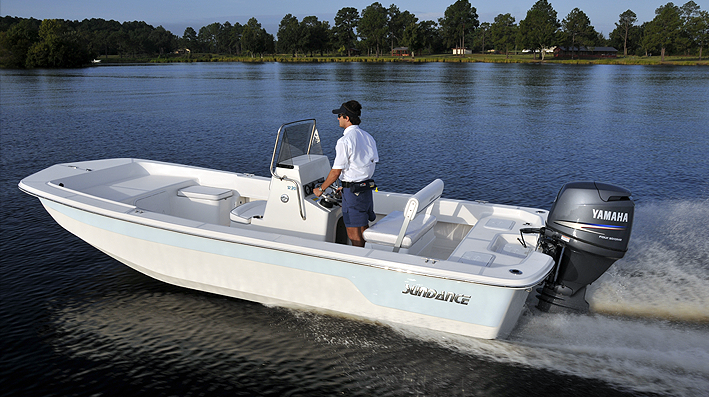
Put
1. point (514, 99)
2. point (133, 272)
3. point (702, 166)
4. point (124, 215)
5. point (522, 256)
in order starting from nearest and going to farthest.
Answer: point (522, 256)
point (124, 215)
point (133, 272)
point (702, 166)
point (514, 99)

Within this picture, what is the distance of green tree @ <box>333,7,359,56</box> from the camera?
129750 mm

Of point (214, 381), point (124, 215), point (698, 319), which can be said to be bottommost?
point (214, 381)

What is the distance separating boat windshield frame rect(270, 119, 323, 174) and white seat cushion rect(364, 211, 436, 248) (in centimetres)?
111

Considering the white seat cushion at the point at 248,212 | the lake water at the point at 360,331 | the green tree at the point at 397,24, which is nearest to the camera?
the lake water at the point at 360,331

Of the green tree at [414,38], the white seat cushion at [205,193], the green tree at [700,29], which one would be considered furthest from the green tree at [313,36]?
the white seat cushion at [205,193]

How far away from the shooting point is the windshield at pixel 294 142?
17.4 feet

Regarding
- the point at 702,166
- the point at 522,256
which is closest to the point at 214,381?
the point at 522,256

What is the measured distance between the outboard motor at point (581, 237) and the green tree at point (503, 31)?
116 m

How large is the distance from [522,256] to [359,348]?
5.63 ft

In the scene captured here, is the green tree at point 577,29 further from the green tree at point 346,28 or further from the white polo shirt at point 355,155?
the white polo shirt at point 355,155

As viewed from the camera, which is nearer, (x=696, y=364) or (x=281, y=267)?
(x=696, y=364)

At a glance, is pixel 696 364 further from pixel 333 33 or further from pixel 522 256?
pixel 333 33

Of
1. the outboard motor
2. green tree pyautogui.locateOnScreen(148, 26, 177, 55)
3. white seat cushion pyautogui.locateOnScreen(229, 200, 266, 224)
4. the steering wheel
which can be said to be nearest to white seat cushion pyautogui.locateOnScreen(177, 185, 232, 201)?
white seat cushion pyautogui.locateOnScreen(229, 200, 266, 224)

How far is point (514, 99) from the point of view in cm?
2914
